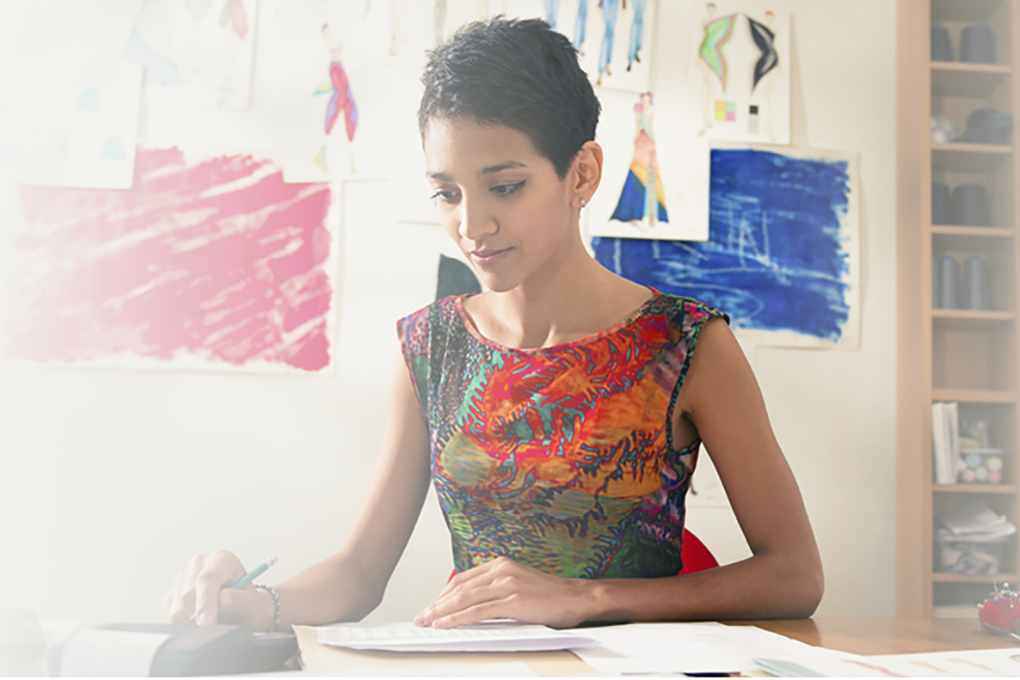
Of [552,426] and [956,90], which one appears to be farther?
[956,90]

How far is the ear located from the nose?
0.14 meters

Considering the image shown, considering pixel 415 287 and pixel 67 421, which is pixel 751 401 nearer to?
pixel 415 287

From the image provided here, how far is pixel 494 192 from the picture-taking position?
2.88 ft

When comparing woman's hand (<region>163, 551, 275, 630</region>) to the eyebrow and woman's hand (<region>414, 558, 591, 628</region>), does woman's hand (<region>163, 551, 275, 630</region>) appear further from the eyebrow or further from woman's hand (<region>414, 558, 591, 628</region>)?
the eyebrow

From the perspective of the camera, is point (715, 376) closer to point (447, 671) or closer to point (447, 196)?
point (447, 196)

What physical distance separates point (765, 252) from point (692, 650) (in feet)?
5.34

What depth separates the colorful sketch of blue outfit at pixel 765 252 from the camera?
200cm

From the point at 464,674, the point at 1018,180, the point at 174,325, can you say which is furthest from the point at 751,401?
the point at 1018,180

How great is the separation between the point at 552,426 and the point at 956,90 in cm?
189

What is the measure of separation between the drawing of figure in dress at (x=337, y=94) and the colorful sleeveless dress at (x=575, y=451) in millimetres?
1124

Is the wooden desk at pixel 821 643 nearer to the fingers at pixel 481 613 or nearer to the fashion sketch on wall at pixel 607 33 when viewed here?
the fingers at pixel 481 613

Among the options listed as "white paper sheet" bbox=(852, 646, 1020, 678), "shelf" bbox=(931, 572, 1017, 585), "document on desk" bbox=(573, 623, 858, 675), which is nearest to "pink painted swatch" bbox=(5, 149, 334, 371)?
"document on desk" bbox=(573, 623, 858, 675)

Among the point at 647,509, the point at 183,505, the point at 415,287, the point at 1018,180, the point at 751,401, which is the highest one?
the point at 1018,180

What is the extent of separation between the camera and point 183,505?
1.84 m
